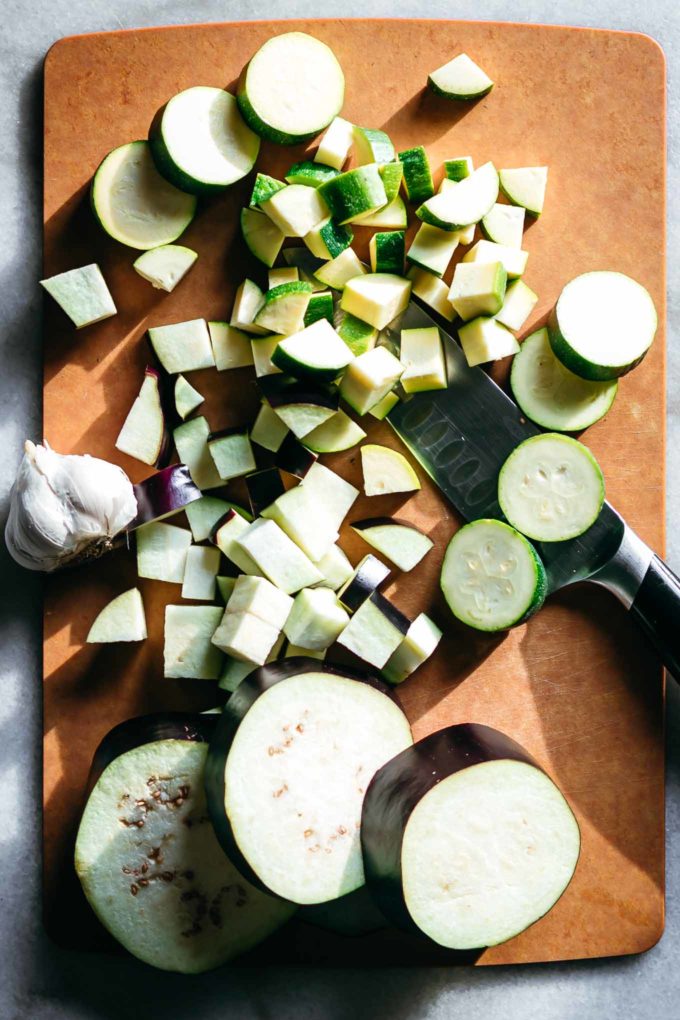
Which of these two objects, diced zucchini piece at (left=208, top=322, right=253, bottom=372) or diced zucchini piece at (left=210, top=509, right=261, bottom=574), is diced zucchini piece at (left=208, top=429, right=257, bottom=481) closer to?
diced zucchini piece at (left=210, top=509, right=261, bottom=574)

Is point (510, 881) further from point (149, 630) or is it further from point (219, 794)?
point (149, 630)

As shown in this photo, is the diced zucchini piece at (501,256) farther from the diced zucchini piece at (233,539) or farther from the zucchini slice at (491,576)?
the diced zucchini piece at (233,539)

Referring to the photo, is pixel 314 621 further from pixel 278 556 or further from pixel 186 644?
pixel 186 644

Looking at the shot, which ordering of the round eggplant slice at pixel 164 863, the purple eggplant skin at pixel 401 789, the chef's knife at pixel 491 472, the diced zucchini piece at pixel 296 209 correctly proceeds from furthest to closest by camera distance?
the chef's knife at pixel 491 472 → the diced zucchini piece at pixel 296 209 → the round eggplant slice at pixel 164 863 → the purple eggplant skin at pixel 401 789

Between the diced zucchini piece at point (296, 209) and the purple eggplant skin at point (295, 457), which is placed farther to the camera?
the purple eggplant skin at point (295, 457)

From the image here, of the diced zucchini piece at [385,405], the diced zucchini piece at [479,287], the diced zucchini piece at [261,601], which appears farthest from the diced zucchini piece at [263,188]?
the diced zucchini piece at [261,601]

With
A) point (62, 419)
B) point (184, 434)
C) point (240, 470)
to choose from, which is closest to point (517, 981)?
point (240, 470)
